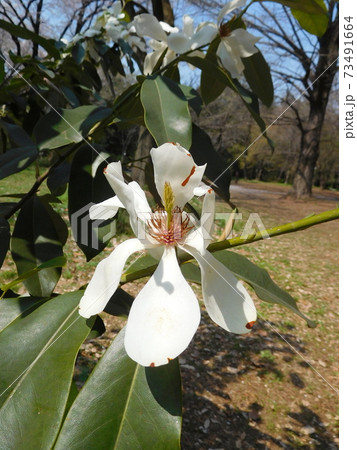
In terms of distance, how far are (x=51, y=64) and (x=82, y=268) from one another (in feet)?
7.12

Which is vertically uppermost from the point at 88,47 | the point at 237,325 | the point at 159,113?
the point at 88,47

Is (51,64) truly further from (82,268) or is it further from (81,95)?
(82,268)

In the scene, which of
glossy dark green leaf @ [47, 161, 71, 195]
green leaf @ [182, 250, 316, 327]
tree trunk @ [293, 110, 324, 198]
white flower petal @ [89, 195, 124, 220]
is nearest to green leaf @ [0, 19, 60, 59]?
glossy dark green leaf @ [47, 161, 71, 195]

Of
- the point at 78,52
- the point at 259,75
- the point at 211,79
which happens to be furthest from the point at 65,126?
the point at 78,52

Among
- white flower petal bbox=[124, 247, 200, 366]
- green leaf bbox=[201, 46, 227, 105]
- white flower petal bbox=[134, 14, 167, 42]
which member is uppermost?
white flower petal bbox=[134, 14, 167, 42]

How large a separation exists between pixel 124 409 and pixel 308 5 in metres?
0.73

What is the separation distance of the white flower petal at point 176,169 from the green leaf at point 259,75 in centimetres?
51

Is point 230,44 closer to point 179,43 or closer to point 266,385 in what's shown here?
point 179,43

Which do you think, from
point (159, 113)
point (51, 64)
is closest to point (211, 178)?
point (159, 113)

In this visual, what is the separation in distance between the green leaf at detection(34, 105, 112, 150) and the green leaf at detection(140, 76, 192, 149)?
15 centimetres

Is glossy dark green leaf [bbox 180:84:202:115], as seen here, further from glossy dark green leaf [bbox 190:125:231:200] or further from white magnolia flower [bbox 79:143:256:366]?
white magnolia flower [bbox 79:143:256:366]

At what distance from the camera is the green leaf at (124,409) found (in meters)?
0.45

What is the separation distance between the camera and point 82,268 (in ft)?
10.7

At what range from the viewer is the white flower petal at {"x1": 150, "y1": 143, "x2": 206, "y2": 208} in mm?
415
